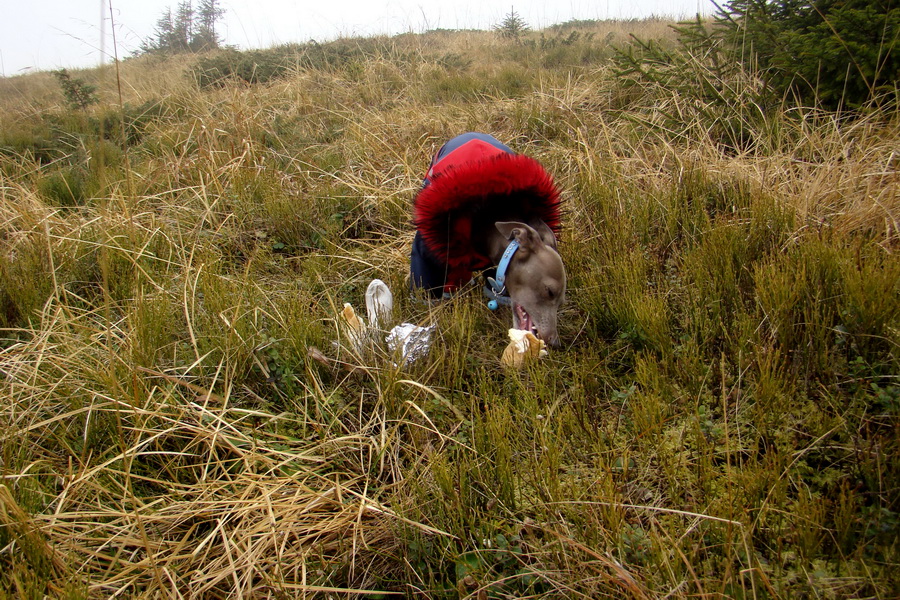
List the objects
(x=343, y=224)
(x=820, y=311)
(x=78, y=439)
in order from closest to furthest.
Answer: (x=78, y=439)
(x=820, y=311)
(x=343, y=224)

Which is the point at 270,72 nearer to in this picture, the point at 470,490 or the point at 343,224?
the point at 343,224

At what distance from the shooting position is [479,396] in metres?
2.40

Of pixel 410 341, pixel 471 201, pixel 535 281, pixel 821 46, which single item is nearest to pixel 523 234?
pixel 535 281

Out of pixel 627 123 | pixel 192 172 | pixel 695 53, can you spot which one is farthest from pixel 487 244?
pixel 695 53

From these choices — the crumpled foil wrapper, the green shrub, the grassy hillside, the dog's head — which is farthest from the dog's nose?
the green shrub

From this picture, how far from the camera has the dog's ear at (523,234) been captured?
2.66 meters

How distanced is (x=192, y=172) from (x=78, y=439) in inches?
129

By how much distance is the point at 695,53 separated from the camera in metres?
5.12

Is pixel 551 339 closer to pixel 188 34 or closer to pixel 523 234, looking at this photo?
pixel 523 234

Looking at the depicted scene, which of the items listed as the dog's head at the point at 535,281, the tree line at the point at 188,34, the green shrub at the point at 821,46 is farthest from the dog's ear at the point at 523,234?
the tree line at the point at 188,34

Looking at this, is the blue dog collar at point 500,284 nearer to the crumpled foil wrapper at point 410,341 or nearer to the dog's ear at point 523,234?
the dog's ear at point 523,234

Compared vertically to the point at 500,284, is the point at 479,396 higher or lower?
lower

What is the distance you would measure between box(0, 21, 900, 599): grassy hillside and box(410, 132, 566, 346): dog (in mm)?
214

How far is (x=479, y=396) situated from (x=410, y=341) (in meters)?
0.47
